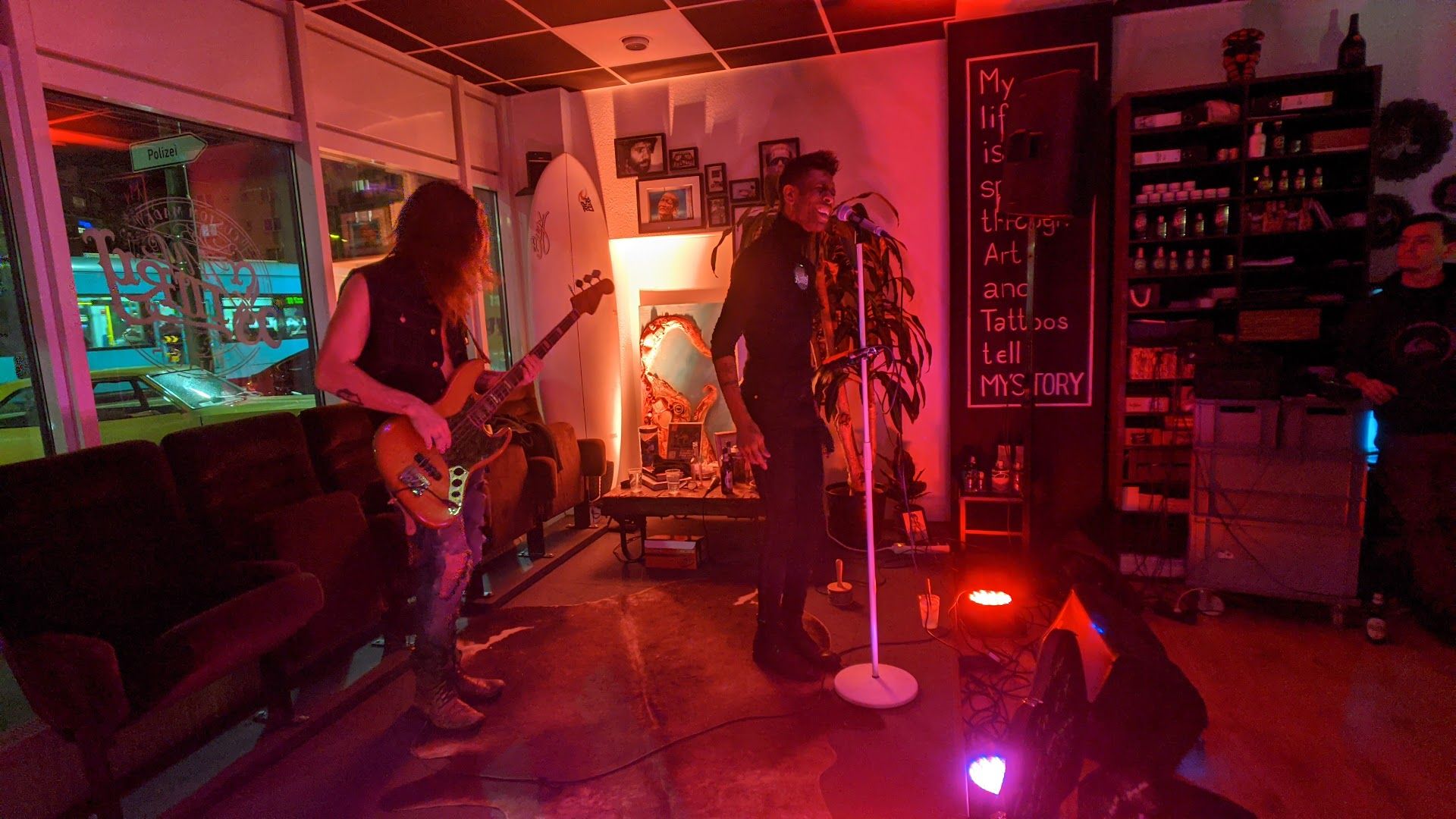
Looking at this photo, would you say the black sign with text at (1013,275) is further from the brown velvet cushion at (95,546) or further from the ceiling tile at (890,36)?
the brown velvet cushion at (95,546)

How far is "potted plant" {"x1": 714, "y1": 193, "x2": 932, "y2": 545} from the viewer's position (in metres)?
3.61

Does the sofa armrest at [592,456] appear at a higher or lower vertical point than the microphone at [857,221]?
lower

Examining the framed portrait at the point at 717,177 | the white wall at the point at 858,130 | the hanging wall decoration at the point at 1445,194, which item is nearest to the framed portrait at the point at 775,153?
the white wall at the point at 858,130

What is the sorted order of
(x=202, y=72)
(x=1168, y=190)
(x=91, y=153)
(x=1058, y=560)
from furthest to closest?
1. (x=1168, y=190)
2. (x=1058, y=560)
3. (x=202, y=72)
4. (x=91, y=153)

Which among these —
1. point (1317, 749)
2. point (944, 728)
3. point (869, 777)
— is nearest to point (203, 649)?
point (869, 777)

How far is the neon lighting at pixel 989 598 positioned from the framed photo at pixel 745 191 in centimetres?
279

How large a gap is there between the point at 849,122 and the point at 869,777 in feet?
12.3

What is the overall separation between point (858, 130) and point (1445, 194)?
2935mm

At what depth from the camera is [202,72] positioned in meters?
3.05

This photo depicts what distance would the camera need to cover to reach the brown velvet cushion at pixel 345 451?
3.10m

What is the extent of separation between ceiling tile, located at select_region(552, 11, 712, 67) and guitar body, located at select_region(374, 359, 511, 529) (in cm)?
235

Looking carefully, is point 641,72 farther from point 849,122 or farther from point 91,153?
point 91,153

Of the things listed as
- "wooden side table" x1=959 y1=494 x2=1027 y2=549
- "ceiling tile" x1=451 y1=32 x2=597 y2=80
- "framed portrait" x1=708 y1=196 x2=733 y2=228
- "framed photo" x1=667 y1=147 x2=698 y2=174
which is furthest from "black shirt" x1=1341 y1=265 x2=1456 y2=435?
"ceiling tile" x1=451 y1=32 x2=597 y2=80

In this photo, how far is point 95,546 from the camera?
2.12m
